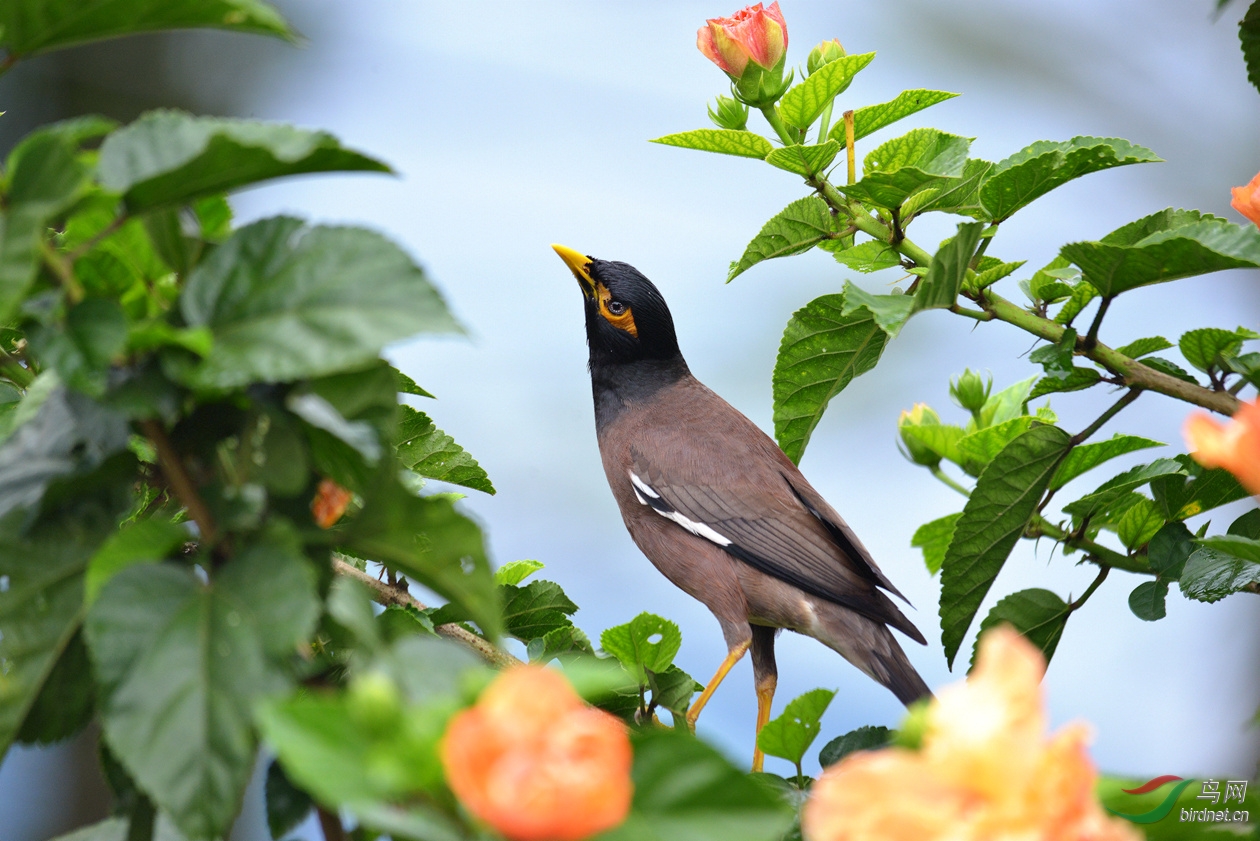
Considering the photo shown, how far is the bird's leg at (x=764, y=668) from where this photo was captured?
2438mm

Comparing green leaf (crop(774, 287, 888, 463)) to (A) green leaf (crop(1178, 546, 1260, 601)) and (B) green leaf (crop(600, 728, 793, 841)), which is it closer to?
(A) green leaf (crop(1178, 546, 1260, 601))

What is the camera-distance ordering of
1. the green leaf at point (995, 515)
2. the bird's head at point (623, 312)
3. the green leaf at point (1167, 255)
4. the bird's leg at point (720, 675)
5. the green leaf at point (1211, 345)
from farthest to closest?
1. the bird's head at point (623, 312)
2. the bird's leg at point (720, 675)
3. the green leaf at point (995, 515)
4. the green leaf at point (1211, 345)
5. the green leaf at point (1167, 255)

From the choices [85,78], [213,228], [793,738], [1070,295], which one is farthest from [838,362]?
[85,78]

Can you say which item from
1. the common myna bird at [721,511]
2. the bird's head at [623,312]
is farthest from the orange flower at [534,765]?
the bird's head at [623,312]

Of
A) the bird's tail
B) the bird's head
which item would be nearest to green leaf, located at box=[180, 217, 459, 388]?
the bird's tail

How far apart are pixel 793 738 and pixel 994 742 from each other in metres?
0.55

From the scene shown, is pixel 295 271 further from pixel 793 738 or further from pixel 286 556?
pixel 793 738

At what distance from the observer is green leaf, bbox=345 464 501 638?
2.22ft

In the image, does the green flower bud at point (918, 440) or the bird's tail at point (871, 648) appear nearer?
the green flower bud at point (918, 440)

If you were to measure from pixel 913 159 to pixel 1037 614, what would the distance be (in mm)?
646

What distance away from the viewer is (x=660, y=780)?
56cm

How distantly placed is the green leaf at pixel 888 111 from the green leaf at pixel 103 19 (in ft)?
3.03

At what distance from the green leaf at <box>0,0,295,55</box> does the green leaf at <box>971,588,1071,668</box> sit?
3.96ft

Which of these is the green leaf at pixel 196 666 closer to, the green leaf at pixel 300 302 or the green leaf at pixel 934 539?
the green leaf at pixel 300 302
